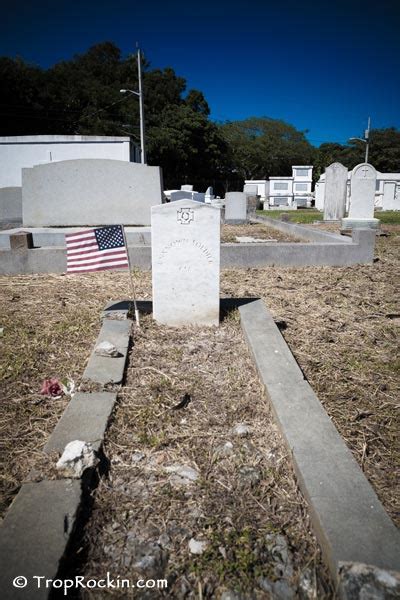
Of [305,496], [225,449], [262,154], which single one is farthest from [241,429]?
[262,154]

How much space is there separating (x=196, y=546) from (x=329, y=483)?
2.21ft

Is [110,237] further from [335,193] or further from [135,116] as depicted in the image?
[135,116]

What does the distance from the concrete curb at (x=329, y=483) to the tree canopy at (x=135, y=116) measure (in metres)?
35.7

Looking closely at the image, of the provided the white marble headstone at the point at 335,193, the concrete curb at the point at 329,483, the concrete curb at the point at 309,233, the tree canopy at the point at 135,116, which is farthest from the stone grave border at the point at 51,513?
the tree canopy at the point at 135,116

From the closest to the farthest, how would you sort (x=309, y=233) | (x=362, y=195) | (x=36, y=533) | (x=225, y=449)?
1. (x=36, y=533)
2. (x=225, y=449)
3. (x=309, y=233)
4. (x=362, y=195)

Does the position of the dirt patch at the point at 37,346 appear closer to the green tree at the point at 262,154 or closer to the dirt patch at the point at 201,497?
the dirt patch at the point at 201,497

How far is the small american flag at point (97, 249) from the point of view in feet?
13.7

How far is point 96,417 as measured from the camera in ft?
8.30

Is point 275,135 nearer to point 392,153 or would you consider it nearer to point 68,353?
point 392,153

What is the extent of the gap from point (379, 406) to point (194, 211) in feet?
7.74

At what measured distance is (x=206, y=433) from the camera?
2494 millimetres

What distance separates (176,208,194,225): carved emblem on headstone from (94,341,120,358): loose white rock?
1.41 meters

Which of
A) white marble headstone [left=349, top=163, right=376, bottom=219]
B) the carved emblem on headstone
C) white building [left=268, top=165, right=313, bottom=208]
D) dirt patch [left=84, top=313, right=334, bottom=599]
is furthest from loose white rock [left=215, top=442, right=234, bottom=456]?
white building [left=268, top=165, right=313, bottom=208]

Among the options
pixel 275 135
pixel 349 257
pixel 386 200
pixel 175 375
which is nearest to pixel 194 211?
pixel 175 375
